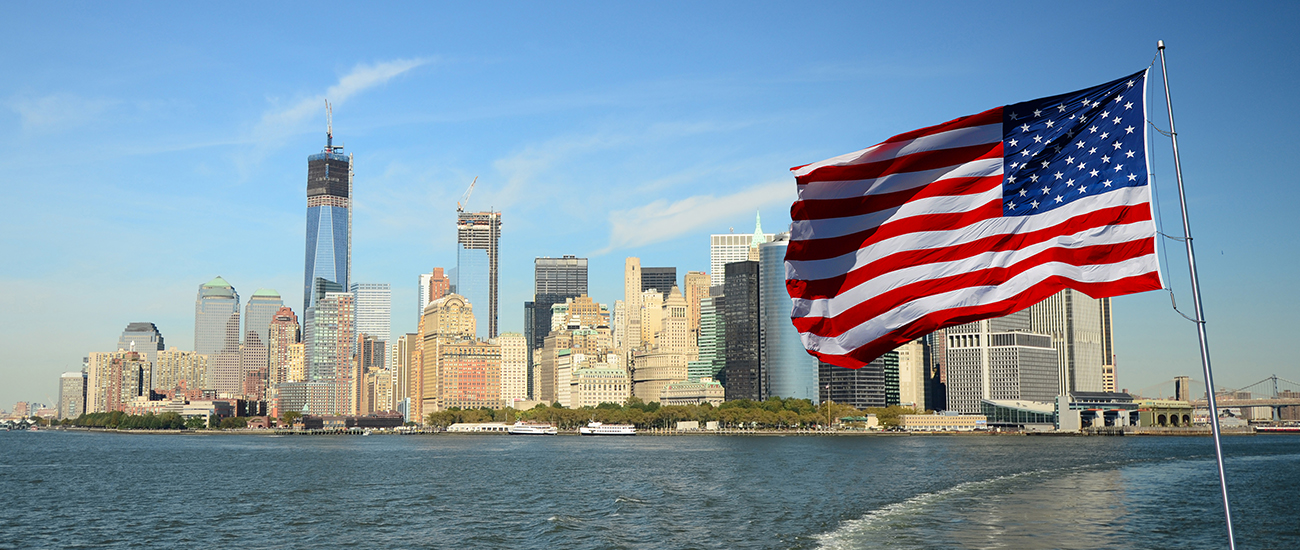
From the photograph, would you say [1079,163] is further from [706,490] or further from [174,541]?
[706,490]

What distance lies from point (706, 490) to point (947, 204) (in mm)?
62942

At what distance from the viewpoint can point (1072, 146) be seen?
1545 centimetres

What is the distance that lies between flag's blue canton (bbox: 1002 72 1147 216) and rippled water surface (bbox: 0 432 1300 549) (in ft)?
106

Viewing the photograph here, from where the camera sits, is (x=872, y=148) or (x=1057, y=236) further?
(x=872, y=148)

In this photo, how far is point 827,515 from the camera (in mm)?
59844

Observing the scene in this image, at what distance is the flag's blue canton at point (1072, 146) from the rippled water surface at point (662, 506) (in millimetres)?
32282

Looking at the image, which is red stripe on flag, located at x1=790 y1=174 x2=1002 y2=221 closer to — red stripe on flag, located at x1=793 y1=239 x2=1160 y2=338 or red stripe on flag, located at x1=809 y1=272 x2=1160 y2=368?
red stripe on flag, located at x1=793 y1=239 x2=1160 y2=338

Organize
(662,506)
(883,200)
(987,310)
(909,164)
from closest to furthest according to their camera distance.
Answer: (987,310), (909,164), (883,200), (662,506)

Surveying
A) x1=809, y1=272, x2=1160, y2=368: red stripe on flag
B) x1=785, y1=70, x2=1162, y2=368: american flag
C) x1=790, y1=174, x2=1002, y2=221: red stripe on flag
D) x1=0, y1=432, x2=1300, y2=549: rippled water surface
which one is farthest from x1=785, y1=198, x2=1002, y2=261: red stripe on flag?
x1=0, y1=432, x2=1300, y2=549: rippled water surface

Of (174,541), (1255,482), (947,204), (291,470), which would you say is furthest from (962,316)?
(291,470)

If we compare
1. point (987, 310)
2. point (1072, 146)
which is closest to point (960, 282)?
point (987, 310)

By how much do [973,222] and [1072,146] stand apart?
169 centimetres

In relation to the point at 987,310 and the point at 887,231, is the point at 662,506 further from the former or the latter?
the point at 987,310

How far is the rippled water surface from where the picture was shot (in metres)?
50.0
